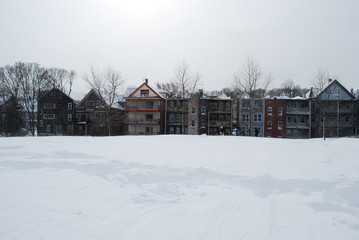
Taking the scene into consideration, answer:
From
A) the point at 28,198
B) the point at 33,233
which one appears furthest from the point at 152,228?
the point at 28,198

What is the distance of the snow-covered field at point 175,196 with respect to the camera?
470cm

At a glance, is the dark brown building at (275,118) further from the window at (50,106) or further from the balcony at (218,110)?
the window at (50,106)

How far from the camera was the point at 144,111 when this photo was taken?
145 ft

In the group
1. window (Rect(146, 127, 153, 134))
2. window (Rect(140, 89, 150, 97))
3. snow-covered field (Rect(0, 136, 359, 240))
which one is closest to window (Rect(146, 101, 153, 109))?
window (Rect(140, 89, 150, 97))

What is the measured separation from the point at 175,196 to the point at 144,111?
38575 millimetres

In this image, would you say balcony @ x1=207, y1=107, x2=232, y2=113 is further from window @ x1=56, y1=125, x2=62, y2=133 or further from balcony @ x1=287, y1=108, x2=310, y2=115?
window @ x1=56, y1=125, x2=62, y2=133

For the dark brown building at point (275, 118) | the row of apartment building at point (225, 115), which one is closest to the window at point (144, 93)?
the row of apartment building at point (225, 115)

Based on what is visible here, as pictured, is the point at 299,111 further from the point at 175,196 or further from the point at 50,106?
the point at 50,106

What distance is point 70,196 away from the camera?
236 inches

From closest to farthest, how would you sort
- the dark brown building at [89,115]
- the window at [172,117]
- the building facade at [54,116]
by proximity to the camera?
the window at [172,117] → the dark brown building at [89,115] → the building facade at [54,116]

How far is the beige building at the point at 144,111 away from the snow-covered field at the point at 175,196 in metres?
33.2

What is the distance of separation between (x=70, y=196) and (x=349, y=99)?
51.1 m

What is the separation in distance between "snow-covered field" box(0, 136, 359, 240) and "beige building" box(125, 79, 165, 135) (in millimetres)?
33236

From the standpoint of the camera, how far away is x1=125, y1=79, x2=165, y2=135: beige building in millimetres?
44188
